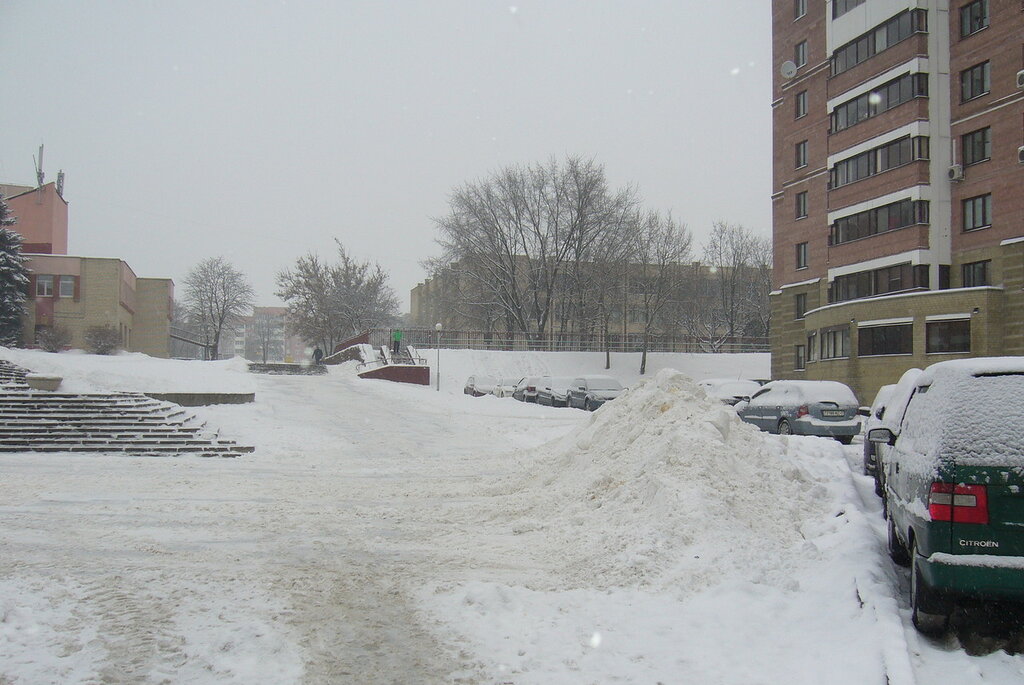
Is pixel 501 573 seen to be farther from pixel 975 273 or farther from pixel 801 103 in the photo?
pixel 801 103

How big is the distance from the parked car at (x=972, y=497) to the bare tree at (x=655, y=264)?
48.3m

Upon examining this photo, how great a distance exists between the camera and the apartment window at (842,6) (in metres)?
35.5

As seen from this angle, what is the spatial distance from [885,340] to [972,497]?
31.0m

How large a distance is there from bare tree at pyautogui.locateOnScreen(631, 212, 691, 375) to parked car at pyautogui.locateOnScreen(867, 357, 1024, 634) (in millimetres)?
48297

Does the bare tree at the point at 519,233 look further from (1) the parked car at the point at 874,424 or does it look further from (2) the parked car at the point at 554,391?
(1) the parked car at the point at 874,424

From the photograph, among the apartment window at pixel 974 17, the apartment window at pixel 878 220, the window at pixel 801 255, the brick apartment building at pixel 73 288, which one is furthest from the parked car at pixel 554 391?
the brick apartment building at pixel 73 288

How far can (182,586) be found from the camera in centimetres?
646

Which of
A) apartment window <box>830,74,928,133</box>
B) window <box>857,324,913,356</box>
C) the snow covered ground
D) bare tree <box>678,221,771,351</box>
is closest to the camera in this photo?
the snow covered ground

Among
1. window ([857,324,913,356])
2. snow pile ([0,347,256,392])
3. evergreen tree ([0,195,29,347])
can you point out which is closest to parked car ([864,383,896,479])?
snow pile ([0,347,256,392])

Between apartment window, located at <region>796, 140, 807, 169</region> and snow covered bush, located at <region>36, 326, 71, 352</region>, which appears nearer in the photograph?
apartment window, located at <region>796, 140, 807, 169</region>

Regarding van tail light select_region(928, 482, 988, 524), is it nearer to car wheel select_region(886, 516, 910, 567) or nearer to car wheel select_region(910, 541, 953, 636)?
car wheel select_region(910, 541, 953, 636)

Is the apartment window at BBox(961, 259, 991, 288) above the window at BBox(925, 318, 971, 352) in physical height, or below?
above

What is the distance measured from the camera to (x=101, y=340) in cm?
4719

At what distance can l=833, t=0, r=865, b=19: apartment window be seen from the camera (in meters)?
35.5
